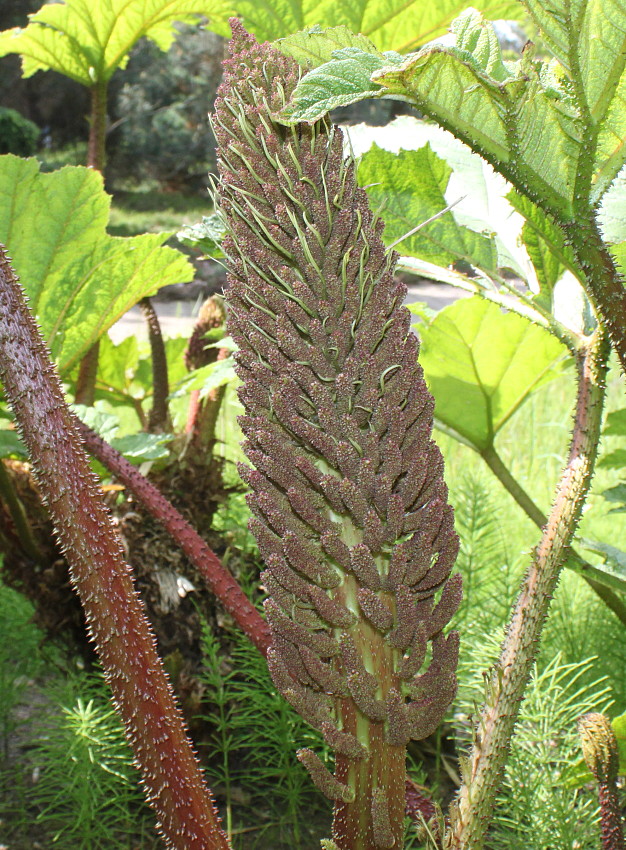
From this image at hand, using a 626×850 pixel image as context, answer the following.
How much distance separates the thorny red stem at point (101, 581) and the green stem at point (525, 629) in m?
0.22

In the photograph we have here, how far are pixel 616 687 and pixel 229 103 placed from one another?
1.35m

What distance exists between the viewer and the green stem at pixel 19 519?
4.90 ft

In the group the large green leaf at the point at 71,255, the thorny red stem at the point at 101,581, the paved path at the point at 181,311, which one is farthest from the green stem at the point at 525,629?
the paved path at the point at 181,311

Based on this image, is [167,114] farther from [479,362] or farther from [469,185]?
[469,185]

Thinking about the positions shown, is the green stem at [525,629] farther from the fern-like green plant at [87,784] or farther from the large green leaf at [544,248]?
the fern-like green plant at [87,784]

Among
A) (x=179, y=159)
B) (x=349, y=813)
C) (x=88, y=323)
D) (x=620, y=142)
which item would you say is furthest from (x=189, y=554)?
(x=179, y=159)

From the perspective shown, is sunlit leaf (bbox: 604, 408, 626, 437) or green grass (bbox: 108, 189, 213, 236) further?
green grass (bbox: 108, 189, 213, 236)

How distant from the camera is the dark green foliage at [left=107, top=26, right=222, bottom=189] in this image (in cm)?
→ 1527

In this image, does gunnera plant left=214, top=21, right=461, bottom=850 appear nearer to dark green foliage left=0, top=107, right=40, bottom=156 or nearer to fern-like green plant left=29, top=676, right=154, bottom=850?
fern-like green plant left=29, top=676, right=154, bottom=850

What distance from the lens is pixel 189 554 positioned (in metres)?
1.04

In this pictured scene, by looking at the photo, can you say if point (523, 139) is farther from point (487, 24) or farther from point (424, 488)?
point (424, 488)

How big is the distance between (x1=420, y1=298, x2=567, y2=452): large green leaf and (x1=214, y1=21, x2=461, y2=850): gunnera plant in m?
0.88

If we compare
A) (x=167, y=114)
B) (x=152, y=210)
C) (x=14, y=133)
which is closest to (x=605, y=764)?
(x=14, y=133)

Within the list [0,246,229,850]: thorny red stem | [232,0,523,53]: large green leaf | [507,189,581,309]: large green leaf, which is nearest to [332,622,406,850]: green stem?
[0,246,229,850]: thorny red stem
